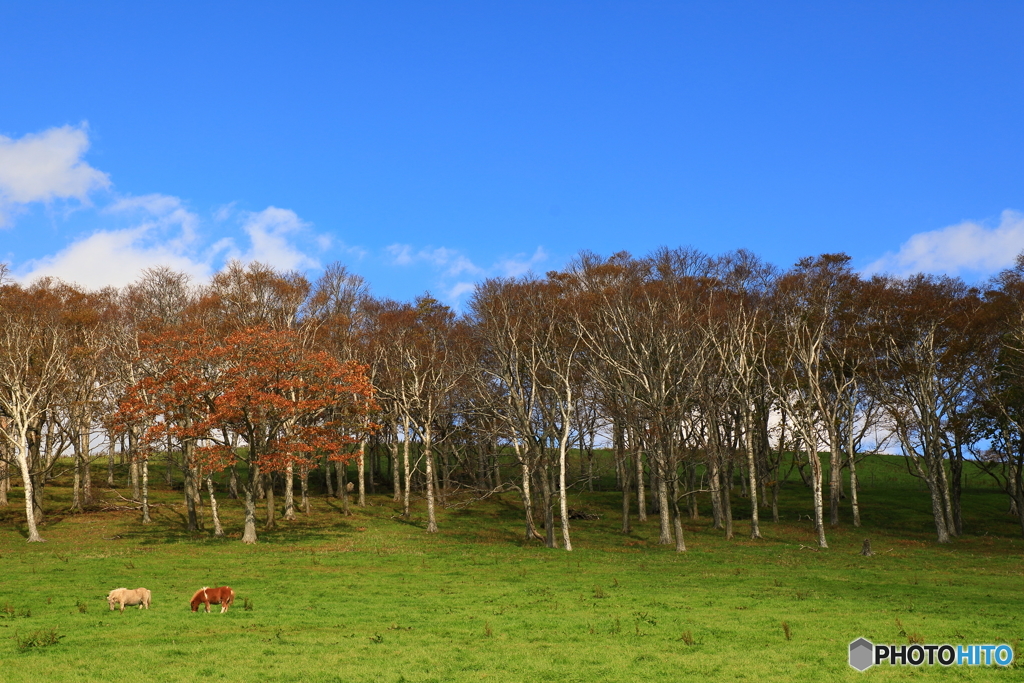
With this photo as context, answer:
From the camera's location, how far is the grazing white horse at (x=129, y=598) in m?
24.3

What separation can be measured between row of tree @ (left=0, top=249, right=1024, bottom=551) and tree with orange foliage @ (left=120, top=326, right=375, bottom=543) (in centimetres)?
16

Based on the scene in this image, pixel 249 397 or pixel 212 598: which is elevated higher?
pixel 249 397

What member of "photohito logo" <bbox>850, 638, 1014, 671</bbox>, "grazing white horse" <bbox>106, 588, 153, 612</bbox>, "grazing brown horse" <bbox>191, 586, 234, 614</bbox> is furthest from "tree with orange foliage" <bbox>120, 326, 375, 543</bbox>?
"photohito logo" <bbox>850, 638, 1014, 671</bbox>

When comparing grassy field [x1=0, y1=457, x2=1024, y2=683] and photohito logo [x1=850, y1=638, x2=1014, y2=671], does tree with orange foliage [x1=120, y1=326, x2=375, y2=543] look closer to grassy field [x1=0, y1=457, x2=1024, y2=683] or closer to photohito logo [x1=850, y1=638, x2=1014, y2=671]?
grassy field [x1=0, y1=457, x2=1024, y2=683]

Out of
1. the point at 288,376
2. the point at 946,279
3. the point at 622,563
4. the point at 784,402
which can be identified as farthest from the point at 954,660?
the point at 946,279

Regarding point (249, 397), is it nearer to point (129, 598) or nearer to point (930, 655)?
point (129, 598)

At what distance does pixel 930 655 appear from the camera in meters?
19.1

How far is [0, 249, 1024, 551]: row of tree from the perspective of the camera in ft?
150

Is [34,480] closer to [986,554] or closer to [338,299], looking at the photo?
[338,299]

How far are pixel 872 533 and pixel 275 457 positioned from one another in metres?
42.7

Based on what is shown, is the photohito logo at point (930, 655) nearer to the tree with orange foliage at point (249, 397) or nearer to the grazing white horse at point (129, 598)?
the grazing white horse at point (129, 598)

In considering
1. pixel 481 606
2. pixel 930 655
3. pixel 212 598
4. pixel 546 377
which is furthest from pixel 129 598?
pixel 546 377

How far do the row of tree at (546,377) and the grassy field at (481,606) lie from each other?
460 centimetres

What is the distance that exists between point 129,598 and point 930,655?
23.6m
